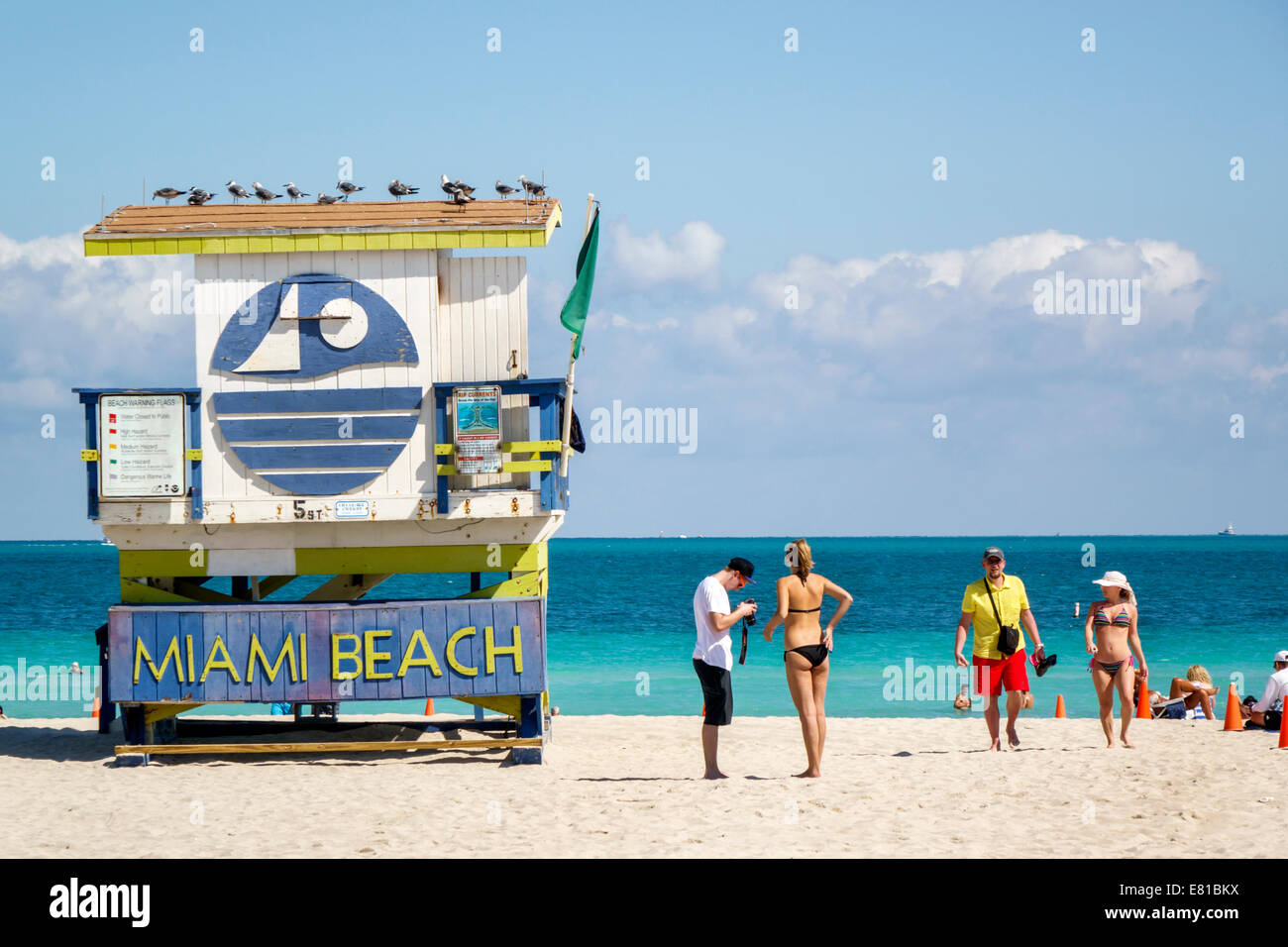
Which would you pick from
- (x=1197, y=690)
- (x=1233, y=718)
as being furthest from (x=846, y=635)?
(x=1233, y=718)

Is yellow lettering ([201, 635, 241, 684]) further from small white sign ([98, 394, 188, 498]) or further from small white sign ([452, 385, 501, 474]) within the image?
small white sign ([452, 385, 501, 474])

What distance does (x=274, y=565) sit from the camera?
505 inches

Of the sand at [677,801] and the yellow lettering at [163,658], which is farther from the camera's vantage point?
the yellow lettering at [163,658]

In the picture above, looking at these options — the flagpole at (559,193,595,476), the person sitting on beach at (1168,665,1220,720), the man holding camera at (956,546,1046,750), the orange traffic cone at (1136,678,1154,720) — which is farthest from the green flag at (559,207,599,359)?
the person sitting on beach at (1168,665,1220,720)

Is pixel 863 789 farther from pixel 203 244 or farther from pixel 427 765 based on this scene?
pixel 203 244

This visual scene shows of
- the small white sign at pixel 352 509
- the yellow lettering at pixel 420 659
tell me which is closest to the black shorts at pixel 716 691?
the yellow lettering at pixel 420 659

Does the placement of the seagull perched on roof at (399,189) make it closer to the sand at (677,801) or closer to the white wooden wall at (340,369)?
the white wooden wall at (340,369)

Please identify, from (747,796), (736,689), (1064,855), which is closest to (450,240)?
(747,796)

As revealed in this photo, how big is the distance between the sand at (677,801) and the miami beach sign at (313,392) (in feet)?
9.80

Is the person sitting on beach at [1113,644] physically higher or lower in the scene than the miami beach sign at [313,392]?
lower

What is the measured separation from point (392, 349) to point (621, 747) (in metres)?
5.04

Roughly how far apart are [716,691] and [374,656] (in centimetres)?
375

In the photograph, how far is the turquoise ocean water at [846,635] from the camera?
25312mm

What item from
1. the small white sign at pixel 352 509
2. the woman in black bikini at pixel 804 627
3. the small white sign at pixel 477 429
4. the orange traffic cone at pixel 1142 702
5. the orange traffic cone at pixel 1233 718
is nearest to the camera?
the woman in black bikini at pixel 804 627
